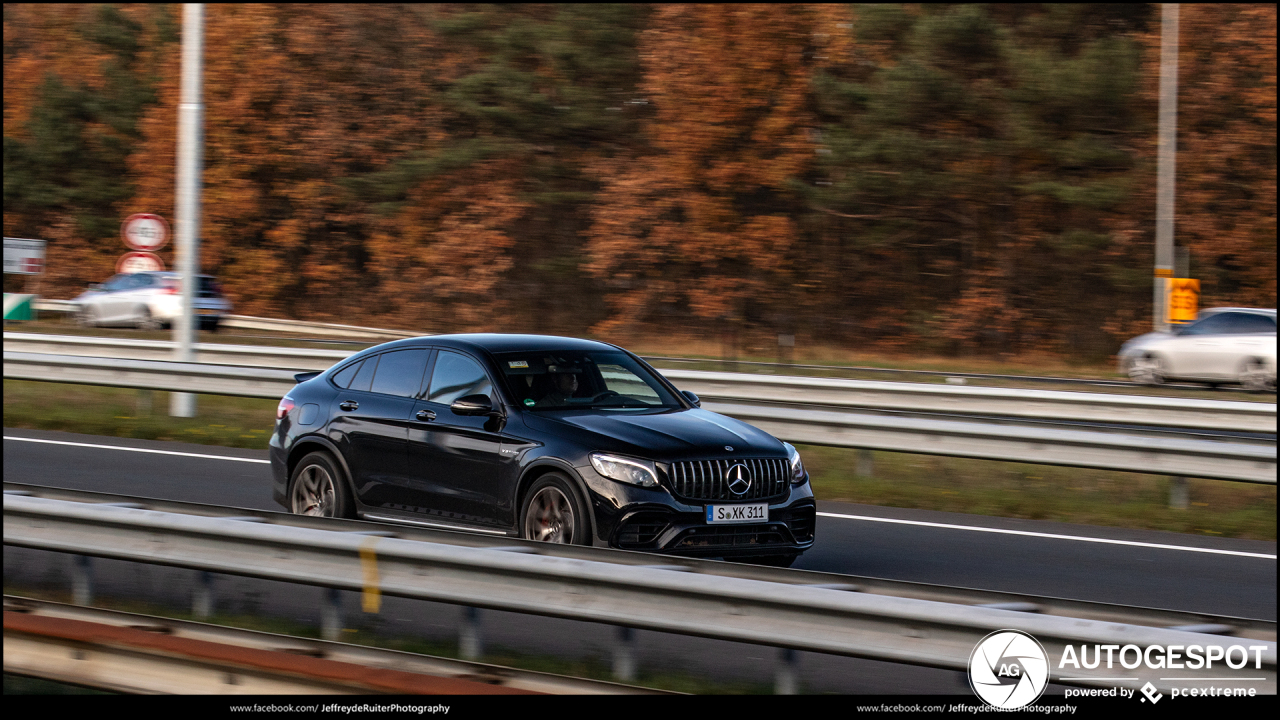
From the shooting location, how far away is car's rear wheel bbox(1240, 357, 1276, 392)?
2680cm

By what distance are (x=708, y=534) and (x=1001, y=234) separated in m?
34.0

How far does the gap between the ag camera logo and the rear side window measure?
5940mm

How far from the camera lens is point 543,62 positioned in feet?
147

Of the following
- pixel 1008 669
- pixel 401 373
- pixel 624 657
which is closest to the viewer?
pixel 1008 669

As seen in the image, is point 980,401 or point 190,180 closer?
point 980,401

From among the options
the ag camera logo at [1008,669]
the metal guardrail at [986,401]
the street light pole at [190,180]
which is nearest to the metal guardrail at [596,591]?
the ag camera logo at [1008,669]

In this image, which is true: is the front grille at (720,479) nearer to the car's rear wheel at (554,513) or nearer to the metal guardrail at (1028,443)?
the car's rear wheel at (554,513)

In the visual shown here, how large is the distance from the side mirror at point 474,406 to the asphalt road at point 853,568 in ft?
4.58

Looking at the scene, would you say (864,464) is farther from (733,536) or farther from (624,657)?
(624,657)

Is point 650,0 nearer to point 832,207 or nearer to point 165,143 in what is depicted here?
point 832,207

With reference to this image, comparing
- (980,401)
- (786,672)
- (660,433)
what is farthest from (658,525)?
(980,401)

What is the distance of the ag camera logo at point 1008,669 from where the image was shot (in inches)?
193

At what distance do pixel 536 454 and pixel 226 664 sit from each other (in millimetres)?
3240

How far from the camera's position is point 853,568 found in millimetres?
9625
